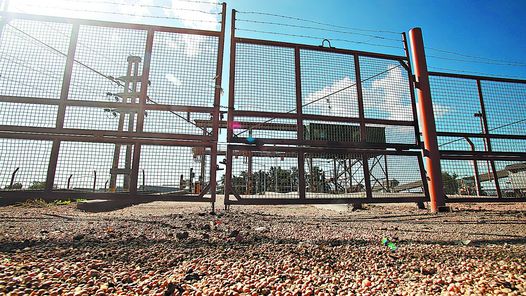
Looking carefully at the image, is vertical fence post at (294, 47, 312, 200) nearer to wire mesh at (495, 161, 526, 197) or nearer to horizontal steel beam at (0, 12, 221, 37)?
horizontal steel beam at (0, 12, 221, 37)

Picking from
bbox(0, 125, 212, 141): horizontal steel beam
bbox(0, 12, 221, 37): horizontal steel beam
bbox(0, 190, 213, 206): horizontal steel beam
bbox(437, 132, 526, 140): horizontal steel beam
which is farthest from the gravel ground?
bbox(0, 12, 221, 37): horizontal steel beam

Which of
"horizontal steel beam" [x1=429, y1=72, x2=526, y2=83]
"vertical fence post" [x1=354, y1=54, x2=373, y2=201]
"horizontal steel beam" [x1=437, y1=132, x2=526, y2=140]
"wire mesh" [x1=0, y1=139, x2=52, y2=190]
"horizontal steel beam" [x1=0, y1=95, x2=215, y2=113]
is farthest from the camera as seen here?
"horizontal steel beam" [x1=429, y1=72, x2=526, y2=83]

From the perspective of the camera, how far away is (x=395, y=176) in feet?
Answer: 16.0

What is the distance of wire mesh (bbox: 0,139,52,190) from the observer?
3.62m

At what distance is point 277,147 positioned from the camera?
4543mm

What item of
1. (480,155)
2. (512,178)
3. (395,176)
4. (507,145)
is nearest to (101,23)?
(395,176)

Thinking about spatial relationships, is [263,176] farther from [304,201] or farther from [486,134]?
[486,134]

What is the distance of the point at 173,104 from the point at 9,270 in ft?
10.6

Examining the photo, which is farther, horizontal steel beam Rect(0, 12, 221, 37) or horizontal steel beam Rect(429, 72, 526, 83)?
horizontal steel beam Rect(429, 72, 526, 83)

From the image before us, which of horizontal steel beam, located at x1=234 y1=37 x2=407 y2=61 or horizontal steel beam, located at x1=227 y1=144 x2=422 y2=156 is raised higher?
horizontal steel beam, located at x1=234 y1=37 x2=407 y2=61

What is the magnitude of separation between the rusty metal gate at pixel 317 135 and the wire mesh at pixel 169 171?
1.92 ft

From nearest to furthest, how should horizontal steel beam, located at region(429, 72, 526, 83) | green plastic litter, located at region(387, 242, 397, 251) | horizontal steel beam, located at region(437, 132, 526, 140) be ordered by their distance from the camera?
green plastic litter, located at region(387, 242, 397, 251) → horizontal steel beam, located at region(437, 132, 526, 140) → horizontal steel beam, located at region(429, 72, 526, 83)

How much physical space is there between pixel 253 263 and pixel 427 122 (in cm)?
501

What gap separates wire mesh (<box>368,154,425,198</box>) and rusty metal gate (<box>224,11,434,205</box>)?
0.06ft
